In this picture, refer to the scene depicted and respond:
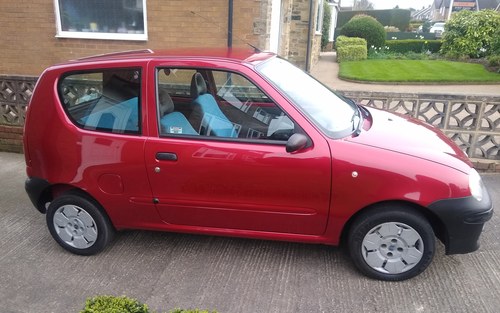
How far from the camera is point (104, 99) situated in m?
3.28

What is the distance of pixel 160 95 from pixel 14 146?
402cm

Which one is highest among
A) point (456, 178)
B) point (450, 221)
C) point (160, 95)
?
point (160, 95)

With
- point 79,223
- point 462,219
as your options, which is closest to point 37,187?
point 79,223

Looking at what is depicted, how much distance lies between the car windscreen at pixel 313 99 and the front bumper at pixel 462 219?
0.84m

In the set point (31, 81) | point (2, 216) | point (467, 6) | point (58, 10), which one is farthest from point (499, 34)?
point (467, 6)

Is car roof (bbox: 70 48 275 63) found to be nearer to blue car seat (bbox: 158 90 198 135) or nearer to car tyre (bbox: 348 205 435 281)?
blue car seat (bbox: 158 90 198 135)

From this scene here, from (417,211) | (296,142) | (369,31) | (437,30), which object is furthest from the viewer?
(437,30)

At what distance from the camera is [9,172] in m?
5.32

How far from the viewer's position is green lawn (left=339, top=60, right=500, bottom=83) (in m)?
13.0

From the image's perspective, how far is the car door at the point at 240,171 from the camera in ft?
9.50

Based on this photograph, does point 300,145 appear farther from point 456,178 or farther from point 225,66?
point 456,178

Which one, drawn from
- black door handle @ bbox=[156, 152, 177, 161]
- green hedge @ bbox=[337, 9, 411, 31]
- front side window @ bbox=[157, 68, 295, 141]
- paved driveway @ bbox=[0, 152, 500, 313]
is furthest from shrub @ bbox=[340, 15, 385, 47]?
black door handle @ bbox=[156, 152, 177, 161]

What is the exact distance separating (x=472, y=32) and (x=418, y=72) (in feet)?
16.0

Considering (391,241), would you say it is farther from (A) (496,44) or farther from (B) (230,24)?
(A) (496,44)
